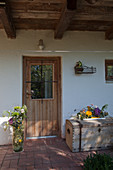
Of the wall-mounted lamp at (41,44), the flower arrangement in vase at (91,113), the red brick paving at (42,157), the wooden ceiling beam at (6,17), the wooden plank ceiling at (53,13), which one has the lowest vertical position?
the red brick paving at (42,157)

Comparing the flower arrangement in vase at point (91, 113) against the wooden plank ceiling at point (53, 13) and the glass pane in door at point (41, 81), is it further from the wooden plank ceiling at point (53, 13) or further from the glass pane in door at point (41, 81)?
the wooden plank ceiling at point (53, 13)

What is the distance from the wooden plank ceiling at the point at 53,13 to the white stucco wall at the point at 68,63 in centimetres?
22

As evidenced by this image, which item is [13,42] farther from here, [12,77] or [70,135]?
[70,135]

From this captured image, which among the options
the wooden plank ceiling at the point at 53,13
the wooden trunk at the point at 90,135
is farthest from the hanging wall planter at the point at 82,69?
the wooden trunk at the point at 90,135

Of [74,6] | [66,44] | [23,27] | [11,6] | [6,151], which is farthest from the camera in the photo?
[66,44]

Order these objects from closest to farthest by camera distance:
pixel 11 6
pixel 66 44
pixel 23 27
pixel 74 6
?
pixel 74 6
pixel 11 6
pixel 23 27
pixel 66 44

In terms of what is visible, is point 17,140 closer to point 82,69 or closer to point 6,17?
point 82,69

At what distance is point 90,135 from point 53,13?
2299 millimetres

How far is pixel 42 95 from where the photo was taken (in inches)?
120

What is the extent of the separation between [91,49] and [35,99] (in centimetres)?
176

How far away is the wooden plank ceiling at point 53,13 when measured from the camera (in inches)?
77.2

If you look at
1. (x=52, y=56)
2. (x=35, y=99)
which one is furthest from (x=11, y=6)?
(x=35, y=99)

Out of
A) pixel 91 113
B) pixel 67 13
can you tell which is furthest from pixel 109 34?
pixel 91 113

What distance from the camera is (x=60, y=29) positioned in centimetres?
252
